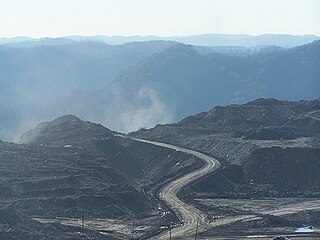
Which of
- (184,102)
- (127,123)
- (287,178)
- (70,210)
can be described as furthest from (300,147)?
(184,102)

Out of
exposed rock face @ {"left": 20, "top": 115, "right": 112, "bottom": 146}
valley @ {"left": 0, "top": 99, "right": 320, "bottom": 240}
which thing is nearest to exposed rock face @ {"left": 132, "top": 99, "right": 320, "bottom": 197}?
valley @ {"left": 0, "top": 99, "right": 320, "bottom": 240}

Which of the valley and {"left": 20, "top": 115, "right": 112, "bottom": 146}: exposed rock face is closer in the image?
the valley

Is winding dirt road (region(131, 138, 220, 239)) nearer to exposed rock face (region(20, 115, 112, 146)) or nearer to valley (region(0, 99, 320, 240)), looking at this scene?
valley (region(0, 99, 320, 240))

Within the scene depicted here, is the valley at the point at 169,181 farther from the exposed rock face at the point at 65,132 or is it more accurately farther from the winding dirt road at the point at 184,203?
the exposed rock face at the point at 65,132

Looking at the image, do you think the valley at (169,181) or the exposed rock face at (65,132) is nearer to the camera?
the valley at (169,181)

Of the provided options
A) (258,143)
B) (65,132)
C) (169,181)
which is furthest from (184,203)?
(65,132)

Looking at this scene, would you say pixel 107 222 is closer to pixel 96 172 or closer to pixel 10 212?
pixel 10 212

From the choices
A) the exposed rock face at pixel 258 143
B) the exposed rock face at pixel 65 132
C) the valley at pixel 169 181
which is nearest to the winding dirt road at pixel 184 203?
the valley at pixel 169 181

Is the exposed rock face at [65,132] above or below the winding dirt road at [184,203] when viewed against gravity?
below

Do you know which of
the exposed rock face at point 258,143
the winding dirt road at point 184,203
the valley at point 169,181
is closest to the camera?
the winding dirt road at point 184,203
